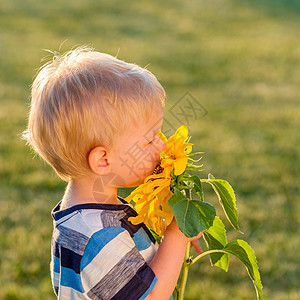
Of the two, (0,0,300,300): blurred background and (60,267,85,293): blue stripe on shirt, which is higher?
(60,267,85,293): blue stripe on shirt

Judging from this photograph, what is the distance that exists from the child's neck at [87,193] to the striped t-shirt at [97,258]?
0.05 meters

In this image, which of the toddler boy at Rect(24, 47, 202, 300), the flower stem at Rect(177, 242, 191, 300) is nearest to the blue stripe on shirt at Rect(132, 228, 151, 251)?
the toddler boy at Rect(24, 47, 202, 300)

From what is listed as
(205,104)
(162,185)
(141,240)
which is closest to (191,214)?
(162,185)

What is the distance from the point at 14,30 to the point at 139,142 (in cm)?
945

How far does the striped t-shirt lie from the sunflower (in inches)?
3.6

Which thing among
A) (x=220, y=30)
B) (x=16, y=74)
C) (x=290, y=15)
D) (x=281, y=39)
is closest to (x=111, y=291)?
(x=16, y=74)

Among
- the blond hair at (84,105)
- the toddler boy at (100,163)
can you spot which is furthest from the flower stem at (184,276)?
the blond hair at (84,105)

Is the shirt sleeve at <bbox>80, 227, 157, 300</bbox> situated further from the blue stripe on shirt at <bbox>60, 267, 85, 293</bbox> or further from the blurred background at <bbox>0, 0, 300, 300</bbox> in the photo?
the blurred background at <bbox>0, 0, 300, 300</bbox>

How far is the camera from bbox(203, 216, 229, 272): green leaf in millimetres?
1880

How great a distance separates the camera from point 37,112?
1.73m

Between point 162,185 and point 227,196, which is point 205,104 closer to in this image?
point 227,196

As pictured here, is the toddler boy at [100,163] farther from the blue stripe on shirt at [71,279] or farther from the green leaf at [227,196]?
the green leaf at [227,196]

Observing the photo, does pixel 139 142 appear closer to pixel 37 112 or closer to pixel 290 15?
pixel 37 112

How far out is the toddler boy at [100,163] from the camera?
1668mm
